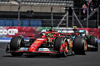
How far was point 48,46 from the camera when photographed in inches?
447

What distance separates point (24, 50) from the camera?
11031 mm

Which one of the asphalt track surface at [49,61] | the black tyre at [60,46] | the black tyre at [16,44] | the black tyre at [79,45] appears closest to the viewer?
the asphalt track surface at [49,61]

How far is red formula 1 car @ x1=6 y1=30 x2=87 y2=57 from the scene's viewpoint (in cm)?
1086

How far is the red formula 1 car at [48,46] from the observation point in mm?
10859

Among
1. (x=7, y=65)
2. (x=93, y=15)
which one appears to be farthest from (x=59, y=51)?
(x=93, y=15)

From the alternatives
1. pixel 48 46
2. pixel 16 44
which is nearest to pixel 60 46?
pixel 48 46

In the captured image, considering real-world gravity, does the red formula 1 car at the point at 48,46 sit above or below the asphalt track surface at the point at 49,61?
above

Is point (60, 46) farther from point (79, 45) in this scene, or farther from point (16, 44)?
point (16, 44)

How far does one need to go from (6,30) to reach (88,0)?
37.7ft

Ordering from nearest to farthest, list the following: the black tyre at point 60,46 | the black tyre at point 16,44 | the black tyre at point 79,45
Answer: the black tyre at point 60,46 < the black tyre at point 16,44 < the black tyre at point 79,45

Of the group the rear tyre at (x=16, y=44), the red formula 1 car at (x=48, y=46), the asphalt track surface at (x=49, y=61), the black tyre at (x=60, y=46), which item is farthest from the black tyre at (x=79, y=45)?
the rear tyre at (x=16, y=44)

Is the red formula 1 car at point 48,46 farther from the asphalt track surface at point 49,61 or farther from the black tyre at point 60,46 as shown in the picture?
the asphalt track surface at point 49,61

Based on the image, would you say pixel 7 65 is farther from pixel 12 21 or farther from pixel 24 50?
pixel 12 21

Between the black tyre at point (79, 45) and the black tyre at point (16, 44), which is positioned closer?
the black tyre at point (16, 44)
